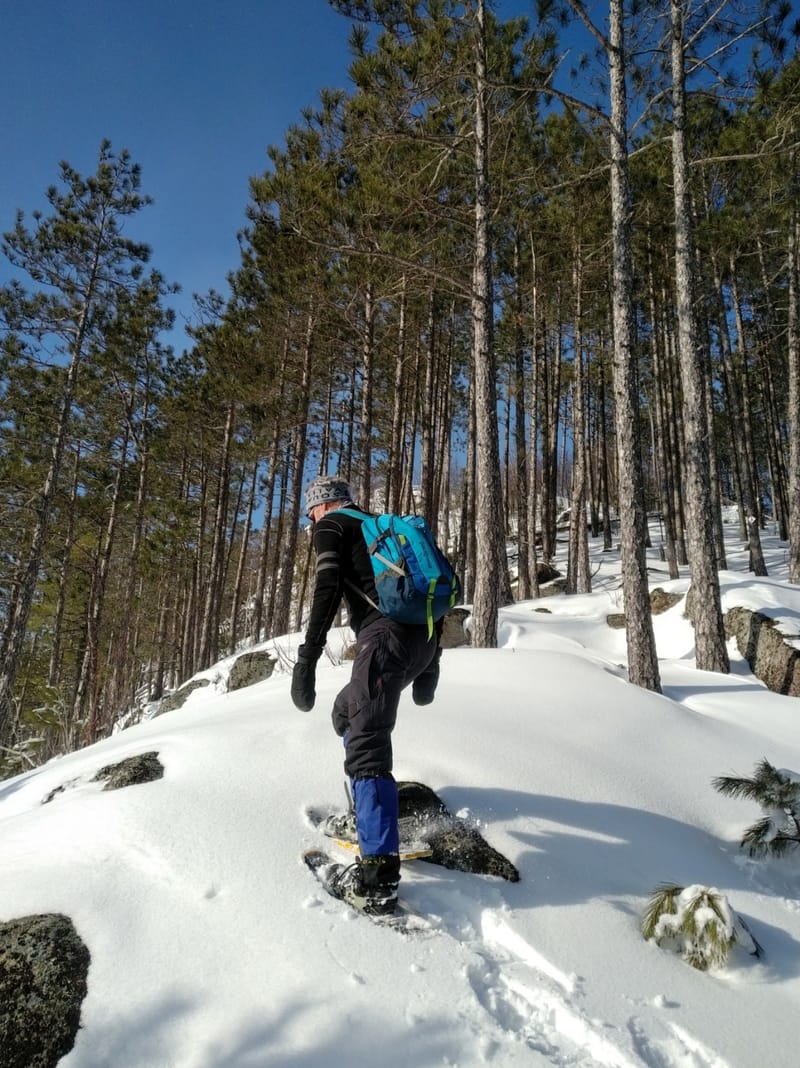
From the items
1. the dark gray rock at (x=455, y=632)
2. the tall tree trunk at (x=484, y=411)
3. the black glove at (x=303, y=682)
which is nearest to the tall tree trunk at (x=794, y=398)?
the dark gray rock at (x=455, y=632)

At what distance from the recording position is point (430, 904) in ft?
7.42

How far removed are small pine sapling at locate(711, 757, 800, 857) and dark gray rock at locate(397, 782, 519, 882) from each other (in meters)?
1.37

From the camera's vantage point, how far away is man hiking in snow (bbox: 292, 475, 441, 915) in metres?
2.22

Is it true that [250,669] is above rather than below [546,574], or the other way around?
below

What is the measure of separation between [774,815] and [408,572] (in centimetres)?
229

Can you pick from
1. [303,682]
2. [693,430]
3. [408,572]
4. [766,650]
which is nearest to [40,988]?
[303,682]

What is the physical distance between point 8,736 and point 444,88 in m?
17.2

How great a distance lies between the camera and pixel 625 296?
654 cm

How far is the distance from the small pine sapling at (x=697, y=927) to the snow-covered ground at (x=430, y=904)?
0.18 feet

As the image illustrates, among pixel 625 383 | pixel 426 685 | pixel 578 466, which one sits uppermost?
pixel 578 466

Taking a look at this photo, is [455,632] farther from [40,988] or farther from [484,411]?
[40,988]

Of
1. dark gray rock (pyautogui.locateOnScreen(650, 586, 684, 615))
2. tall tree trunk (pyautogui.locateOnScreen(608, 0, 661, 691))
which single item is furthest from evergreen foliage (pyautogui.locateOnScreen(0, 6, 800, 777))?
dark gray rock (pyautogui.locateOnScreen(650, 586, 684, 615))

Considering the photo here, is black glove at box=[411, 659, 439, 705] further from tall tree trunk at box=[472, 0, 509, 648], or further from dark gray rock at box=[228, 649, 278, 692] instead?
dark gray rock at box=[228, 649, 278, 692]

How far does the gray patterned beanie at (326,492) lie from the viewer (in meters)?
2.85
